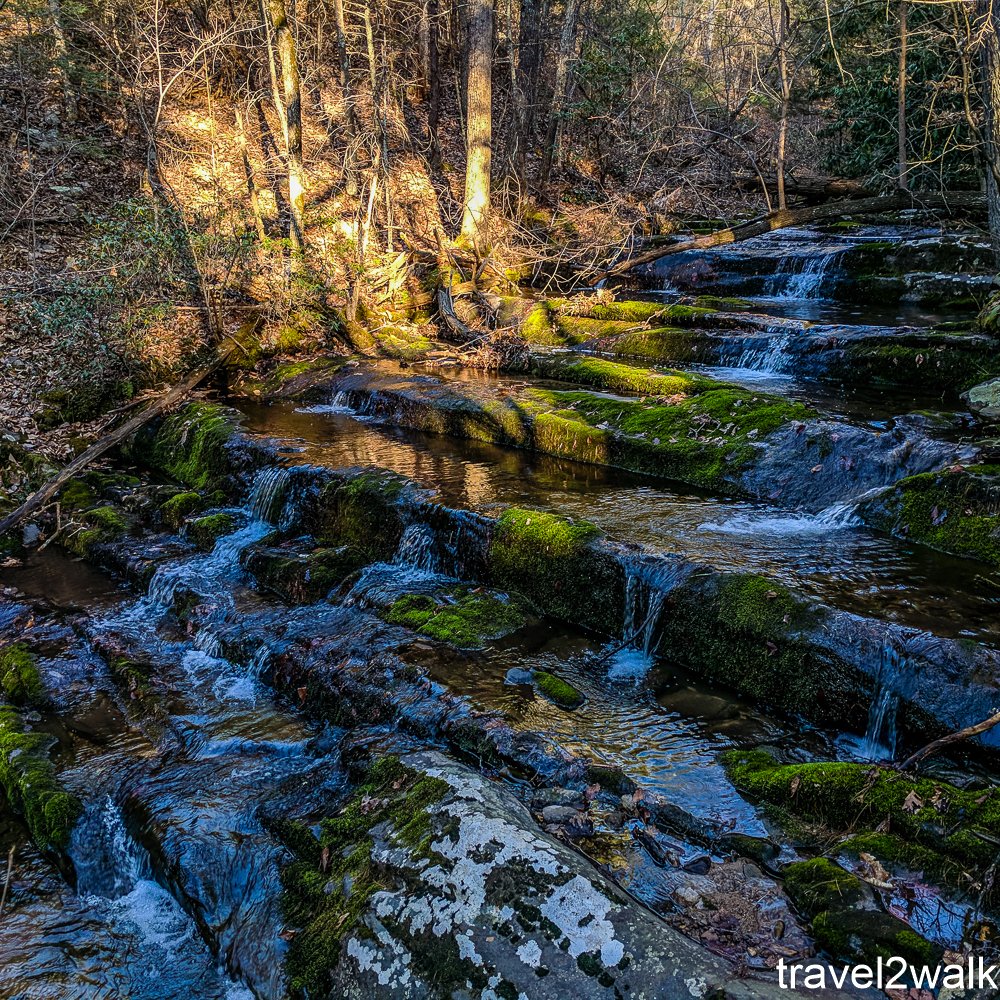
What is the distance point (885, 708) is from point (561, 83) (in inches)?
764

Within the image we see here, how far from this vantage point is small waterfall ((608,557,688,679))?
5945 millimetres

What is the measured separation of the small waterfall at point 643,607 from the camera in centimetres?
595

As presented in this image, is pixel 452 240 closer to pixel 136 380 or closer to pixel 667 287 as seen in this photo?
pixel 667 287

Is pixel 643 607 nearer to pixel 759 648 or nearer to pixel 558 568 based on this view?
pixel 558 568

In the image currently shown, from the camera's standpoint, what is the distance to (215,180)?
49.4 feet

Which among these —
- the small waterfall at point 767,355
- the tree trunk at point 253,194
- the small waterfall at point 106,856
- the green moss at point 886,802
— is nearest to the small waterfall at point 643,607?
the green moss at point 886,802

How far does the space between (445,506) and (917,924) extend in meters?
5.37

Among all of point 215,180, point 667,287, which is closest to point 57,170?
point 215,180

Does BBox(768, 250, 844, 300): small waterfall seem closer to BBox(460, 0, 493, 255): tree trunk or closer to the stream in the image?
the stream

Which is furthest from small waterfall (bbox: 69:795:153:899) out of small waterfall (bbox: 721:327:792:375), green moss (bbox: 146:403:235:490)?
small waterfall (bbox: 721:327:792:375)

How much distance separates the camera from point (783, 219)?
1650 centimetres

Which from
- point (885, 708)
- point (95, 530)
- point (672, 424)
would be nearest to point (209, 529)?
point (95, 530)

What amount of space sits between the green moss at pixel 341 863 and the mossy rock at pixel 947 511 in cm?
513

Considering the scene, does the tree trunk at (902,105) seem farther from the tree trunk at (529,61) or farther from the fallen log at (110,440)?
the fallen log at (110,440)
